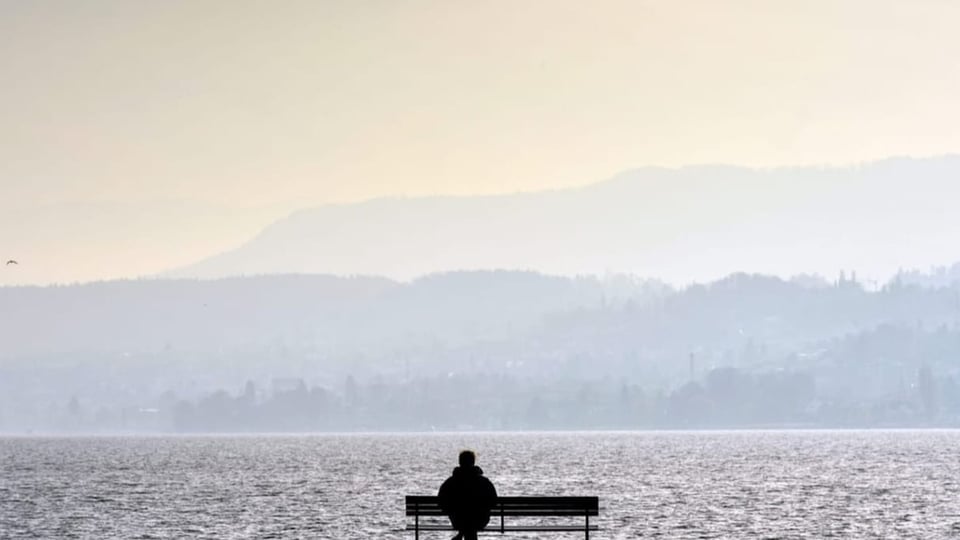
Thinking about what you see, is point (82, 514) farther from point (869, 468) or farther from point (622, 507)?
point (869, 468)

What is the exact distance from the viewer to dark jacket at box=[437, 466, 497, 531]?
47.8 m

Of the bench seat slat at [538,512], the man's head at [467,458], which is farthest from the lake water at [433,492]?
the man's head at [467,458]

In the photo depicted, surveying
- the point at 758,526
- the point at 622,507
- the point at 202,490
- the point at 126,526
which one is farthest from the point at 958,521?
the point at 202,490

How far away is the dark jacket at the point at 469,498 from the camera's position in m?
47.8

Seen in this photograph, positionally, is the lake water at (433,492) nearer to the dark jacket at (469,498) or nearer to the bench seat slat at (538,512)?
the bench seat slat at (538,512)

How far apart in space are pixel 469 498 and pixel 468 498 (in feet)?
0.08

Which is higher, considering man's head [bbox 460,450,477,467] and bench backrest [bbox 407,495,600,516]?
man's head [bbox 460,450,477,467]

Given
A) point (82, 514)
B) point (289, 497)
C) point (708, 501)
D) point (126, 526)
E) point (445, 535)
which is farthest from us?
point (289, 497)

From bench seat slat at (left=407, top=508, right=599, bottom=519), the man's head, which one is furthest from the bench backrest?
the man's head

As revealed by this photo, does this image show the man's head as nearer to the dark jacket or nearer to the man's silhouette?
the man's silhouette

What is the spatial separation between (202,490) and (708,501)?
39771 millimetres

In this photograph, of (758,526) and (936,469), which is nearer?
(758,526)

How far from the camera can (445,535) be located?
82.2m

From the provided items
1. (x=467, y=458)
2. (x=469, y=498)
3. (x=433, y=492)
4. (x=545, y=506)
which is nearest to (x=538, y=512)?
(x=545, y=506)
